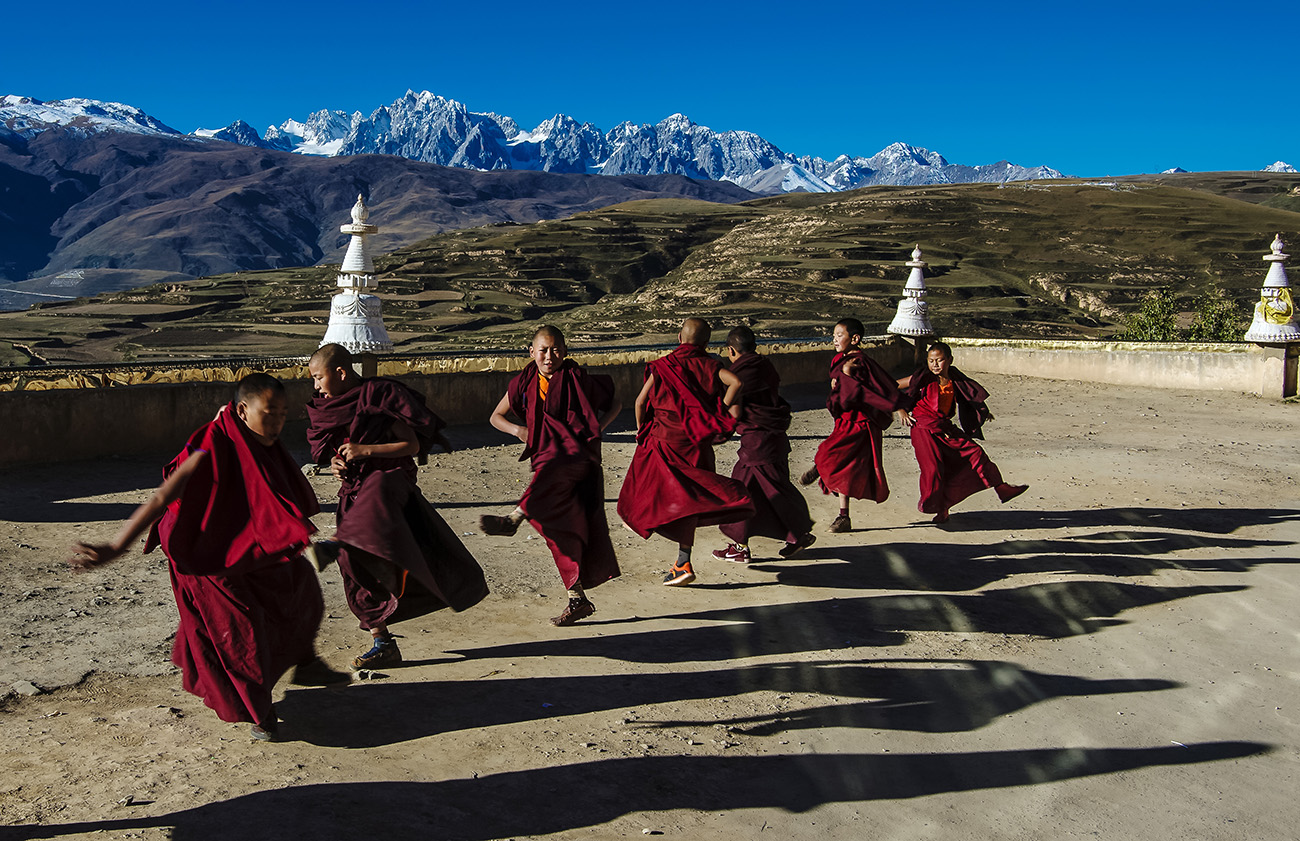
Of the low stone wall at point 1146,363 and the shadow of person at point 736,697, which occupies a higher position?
the low stone wall at point 1146,363

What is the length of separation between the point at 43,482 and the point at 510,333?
70175 millimetres

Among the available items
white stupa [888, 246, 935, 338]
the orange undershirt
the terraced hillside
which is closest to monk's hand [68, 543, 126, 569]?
the orange undershirt

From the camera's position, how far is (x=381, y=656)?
5.18 m

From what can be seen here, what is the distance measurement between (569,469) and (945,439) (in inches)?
152

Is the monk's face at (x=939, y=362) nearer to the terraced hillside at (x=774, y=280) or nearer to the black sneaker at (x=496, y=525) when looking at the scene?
the black sneaker at (x=496, y=525)

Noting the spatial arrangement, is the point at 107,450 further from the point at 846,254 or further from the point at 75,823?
the point at 846,254

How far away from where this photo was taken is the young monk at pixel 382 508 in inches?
194

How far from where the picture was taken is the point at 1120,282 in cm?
8369

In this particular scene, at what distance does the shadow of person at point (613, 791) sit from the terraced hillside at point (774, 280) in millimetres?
58860

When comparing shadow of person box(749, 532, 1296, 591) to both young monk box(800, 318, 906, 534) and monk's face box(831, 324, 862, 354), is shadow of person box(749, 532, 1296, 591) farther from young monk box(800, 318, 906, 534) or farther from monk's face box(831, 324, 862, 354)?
monk's face box(831, 324, 862, 354)

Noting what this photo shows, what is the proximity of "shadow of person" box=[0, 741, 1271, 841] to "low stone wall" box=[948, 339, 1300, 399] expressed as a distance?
14.4 m

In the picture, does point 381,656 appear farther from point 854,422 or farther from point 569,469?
point 854,422

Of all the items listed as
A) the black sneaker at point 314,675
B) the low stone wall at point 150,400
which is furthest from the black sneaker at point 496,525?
the low stone wall at point 150,400

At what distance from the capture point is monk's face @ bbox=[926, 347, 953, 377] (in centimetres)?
889
